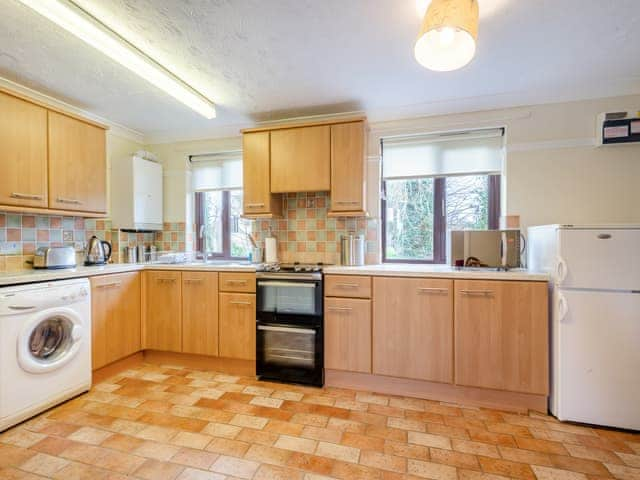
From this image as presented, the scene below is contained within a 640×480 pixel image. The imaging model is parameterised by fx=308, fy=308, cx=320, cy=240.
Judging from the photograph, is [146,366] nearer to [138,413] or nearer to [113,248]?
[138,413]

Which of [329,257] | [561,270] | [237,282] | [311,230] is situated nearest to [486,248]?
[561,270]

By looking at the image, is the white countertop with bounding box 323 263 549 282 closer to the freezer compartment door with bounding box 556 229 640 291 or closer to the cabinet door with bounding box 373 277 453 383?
the cabinet door with bounding box 373 277 453 383

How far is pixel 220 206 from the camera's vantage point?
3533 mm

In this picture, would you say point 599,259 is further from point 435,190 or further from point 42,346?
point 42,346

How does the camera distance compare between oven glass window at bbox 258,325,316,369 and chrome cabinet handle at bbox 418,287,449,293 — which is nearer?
chrome cabinet handle at bbox 418,287,449,293

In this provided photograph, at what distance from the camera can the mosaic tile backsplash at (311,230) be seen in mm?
2998

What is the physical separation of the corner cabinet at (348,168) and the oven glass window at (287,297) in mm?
764

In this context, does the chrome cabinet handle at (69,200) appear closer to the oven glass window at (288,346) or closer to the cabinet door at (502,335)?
the oven glass window at (288,346)

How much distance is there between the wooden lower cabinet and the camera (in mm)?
2436

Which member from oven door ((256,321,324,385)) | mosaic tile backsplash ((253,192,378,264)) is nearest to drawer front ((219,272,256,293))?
oven door ((256,321,324,385))

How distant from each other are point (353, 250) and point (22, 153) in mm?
2609

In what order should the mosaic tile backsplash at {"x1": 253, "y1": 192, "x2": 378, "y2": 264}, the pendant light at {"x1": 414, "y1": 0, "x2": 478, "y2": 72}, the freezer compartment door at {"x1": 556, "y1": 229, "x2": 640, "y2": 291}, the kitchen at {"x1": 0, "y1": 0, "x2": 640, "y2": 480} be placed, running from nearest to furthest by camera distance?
the pendant light at {"x1": 414, "y1": 0, "x2": 478, "y2": 72}
the kitchen at {"x1": 0, "y1": 0, "x2": 640, "y2": 480}
the freezer compartment door at {"x1": 556, "y1": 229, "x2": 640, "y2": 291}
the mosaic tile backsplash at {"x1": 253, "y1": 192, "x2": 378, "y2": 264}

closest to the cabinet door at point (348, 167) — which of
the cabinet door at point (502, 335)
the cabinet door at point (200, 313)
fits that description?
the cabinet door at point (502, 335)

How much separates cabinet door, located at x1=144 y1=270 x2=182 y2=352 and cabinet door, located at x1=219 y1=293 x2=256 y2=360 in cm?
45
